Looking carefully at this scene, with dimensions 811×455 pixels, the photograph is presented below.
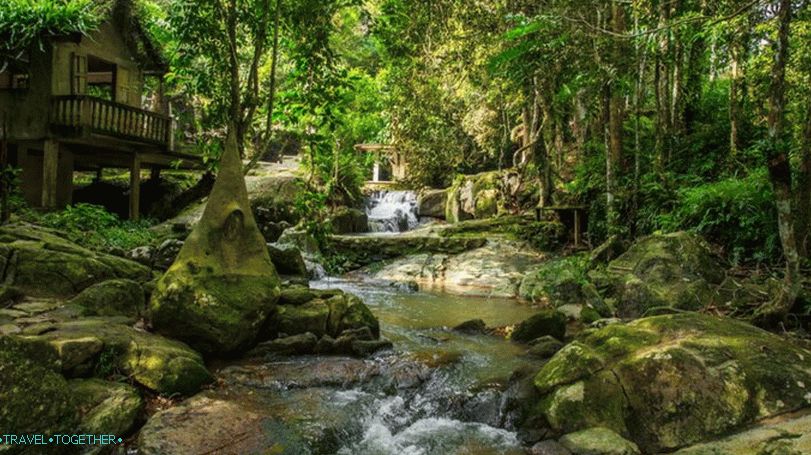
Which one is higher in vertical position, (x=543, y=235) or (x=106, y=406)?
(x=543, y=235)

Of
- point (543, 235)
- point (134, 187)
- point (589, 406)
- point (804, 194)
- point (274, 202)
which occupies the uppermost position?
point (134, 187)

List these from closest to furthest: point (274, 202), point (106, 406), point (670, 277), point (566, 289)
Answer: point (106, 406)
point (670, 277)
point (566, 289)
point (274, 202)

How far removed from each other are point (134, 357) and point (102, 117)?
11811 mm

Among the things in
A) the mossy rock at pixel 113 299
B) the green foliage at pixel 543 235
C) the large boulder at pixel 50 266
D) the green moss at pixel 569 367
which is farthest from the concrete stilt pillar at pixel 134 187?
the green moss at pixel 569 367

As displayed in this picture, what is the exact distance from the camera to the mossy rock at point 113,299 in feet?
20.8

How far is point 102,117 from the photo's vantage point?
571 inches

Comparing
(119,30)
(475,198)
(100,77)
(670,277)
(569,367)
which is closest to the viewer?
(569,367)

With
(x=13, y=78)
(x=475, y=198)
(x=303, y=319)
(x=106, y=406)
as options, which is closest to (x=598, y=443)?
(x=106, y=406)

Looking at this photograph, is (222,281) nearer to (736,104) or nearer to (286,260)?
(286,260)

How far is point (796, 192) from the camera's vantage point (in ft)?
24.3

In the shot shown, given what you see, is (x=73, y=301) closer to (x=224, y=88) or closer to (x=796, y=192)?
(x=224, y=88)

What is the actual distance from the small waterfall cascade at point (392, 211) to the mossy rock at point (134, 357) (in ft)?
54.7

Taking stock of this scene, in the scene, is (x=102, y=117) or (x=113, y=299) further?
(x=102, y=117)

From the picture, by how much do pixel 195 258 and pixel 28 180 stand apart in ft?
44.2
